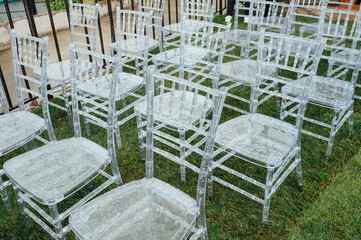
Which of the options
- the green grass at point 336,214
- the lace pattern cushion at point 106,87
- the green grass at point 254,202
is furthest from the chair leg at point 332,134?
the lace pattern cushion at point 106,87

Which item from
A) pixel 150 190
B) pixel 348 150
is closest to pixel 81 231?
pixel 150 190

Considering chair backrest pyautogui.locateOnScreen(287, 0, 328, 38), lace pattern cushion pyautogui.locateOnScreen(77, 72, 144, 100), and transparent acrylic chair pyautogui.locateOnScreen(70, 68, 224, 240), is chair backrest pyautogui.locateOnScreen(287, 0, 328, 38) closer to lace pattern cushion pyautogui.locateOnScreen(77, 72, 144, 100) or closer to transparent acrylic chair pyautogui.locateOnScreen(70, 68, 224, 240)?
lace pattern cushion pyautogui.locateOnScreen(77, 72, 144, 100)

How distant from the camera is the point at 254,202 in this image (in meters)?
2.38

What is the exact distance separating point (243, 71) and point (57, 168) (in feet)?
6.58

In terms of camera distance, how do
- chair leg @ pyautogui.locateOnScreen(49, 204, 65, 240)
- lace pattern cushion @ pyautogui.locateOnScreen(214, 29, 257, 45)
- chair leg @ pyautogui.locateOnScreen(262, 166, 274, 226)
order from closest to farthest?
1. chair leg @ pyautogui.locateOnScreen(49, 204, 65, 240)
2. chair leg @ pyautogui.locateOnScreen(262, 166, 274, 226)
3. lace pattern cushion @ pyautogui.locateOnScreen(214, 29, 257, 45)

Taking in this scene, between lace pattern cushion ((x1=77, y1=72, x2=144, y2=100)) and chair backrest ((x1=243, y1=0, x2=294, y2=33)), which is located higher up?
chair backrest ((x1=243, y1=0, x2=294, y2=33))

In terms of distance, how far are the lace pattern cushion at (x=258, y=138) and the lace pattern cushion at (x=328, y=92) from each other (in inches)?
18.0

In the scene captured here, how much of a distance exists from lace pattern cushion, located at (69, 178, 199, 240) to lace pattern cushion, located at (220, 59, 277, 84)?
159 centimetres

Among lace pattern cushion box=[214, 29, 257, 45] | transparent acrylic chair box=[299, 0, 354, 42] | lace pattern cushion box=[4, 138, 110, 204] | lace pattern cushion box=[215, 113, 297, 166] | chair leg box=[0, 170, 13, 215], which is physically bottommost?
chair leg box=[0, 170, 13, 215]

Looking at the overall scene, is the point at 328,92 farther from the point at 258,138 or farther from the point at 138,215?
the point at 138,215

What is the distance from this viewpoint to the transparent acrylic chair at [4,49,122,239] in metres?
1.70

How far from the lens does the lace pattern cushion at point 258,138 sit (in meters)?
2.02

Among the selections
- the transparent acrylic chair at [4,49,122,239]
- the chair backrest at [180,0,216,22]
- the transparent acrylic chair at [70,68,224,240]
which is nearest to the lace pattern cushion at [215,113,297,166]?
the transparent acrylic chair at [70,68,224,240]

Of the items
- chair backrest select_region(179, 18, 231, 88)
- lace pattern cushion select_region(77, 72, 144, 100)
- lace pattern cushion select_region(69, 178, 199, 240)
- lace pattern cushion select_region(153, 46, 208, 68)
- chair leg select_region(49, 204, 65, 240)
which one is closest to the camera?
lace pattern cushion select_region(69, 178, 199, 240)
